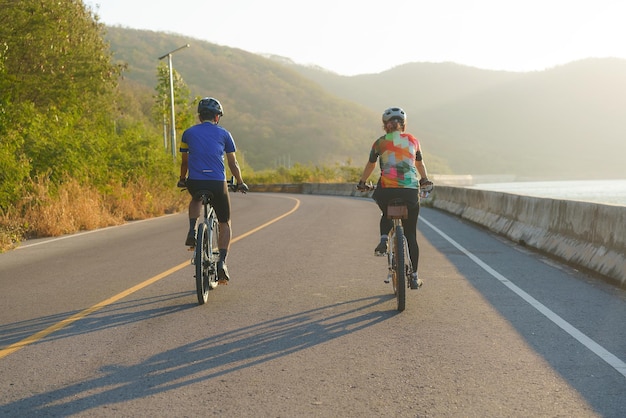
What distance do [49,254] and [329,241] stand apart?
546 centimetres

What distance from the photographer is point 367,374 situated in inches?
193

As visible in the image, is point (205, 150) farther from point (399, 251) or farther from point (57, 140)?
point (57, 140)

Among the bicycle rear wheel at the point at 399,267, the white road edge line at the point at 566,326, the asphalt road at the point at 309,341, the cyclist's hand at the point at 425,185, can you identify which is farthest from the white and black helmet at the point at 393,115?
the white road edge line at the point at 566,326

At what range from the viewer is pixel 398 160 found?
24.6 feet

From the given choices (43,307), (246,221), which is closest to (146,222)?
(246,221)

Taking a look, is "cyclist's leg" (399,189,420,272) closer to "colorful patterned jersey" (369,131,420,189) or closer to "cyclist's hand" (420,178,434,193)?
"colorful patterned jersey" (369,131,420,189)

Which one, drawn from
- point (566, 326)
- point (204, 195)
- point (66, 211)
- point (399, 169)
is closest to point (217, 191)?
point (204, 195)

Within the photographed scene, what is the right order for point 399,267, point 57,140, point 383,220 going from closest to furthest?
point 399,267 < point 383,220 < point 57,140

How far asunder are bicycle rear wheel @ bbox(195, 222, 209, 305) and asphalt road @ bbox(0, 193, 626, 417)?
0.16 meters

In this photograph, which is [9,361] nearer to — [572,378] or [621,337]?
[572,378]

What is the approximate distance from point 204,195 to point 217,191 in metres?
0.15

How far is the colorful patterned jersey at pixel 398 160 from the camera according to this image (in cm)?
749

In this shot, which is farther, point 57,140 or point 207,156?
point 57,140

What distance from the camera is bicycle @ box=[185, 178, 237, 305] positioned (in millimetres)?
7229
